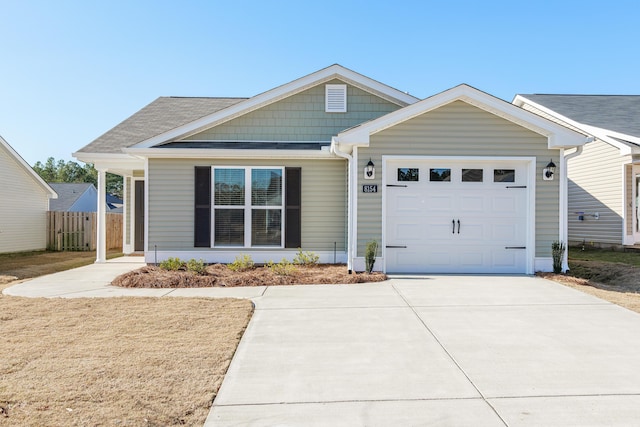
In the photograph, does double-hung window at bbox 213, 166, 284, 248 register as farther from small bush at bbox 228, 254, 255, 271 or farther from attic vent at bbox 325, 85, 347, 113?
attic vent at bbox 325, 85, 347, 113

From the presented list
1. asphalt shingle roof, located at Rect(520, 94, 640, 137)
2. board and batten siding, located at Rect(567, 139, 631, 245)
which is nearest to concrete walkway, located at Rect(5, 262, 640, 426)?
board and batten siding, located at Rect(567, 139, 631, 245)

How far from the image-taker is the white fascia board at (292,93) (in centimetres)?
1011

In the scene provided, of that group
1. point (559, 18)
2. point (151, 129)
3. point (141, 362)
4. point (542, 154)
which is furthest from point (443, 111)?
point (559, 18)

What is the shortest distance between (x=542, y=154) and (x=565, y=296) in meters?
3.32

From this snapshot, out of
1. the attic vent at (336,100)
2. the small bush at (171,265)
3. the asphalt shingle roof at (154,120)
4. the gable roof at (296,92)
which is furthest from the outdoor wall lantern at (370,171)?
the asphalt shingle roof at (154,120)

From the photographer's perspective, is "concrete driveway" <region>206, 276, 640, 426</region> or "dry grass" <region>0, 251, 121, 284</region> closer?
"concrete driveway" <region>206, 276, 640, 426</region>

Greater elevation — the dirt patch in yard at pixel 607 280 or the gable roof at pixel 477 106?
the gable roof at pixel 477 106

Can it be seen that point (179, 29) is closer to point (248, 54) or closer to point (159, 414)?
point (248, 54)

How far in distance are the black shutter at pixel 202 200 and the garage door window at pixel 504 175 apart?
21.0 ft

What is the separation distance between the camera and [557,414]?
9.05 feet

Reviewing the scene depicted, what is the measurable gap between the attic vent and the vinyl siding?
3.7 inches

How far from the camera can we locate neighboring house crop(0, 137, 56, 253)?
1427 cm

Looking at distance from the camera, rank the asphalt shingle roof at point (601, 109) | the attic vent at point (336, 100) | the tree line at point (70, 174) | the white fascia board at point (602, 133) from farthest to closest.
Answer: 1. the tree line at point (70, 174)
2. the asphalt shingle roof at point (601, 109)
3. the white fascia board at point (602, 133)
4. the attic vent at point (336, 100)

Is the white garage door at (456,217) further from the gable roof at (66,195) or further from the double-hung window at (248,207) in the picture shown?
the gable roof at (66,195)
